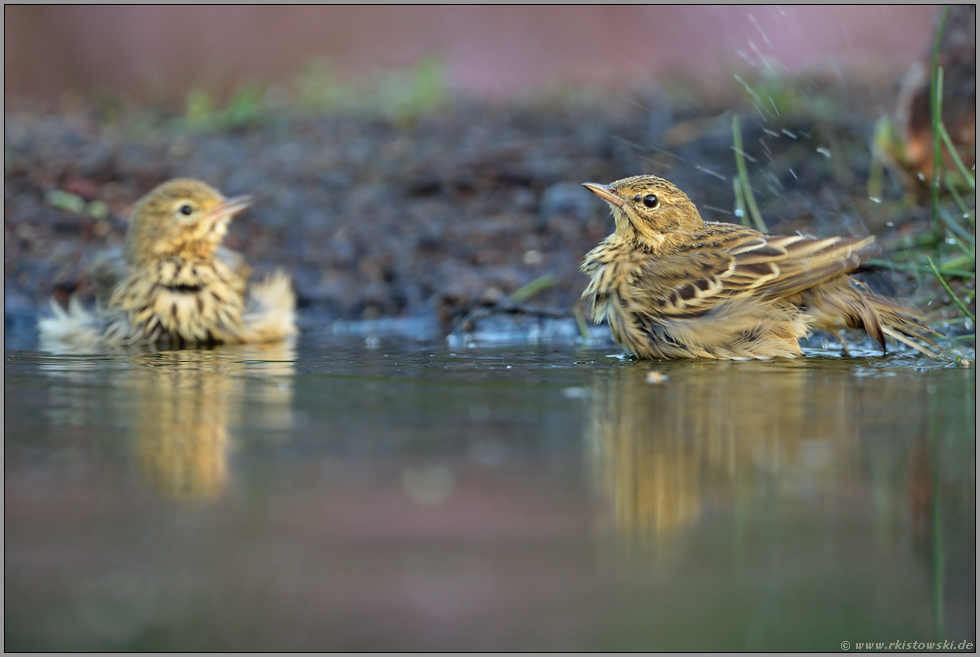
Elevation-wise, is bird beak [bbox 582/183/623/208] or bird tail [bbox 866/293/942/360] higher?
bird beak [bbox 582/183/623/208]

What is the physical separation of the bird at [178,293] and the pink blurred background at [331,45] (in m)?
7.37

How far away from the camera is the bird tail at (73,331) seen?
657 centimetres

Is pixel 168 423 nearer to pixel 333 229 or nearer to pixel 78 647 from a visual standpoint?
pixel 78 647

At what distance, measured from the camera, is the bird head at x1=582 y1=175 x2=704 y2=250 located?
18.5 feet

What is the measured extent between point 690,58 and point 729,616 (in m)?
13.6

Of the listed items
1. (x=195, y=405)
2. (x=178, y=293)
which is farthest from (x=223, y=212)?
(x=195, y=405)

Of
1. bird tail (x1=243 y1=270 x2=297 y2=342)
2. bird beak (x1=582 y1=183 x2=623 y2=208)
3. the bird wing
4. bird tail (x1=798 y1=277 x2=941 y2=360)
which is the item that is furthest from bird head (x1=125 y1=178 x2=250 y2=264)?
bird tail (x1=798 y1=277 x2=941 y2=360)

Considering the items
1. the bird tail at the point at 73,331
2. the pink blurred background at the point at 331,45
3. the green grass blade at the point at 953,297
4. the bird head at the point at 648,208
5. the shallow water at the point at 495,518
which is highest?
the pink blurred background at the point at 331,45

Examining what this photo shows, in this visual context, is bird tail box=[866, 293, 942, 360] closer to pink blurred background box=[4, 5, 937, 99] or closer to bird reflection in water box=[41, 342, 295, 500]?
bird reflection in water box=[41, 342, 295, 500]

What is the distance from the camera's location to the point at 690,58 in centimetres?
1481

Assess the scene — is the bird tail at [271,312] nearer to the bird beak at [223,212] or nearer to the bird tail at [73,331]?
the bird beak at [223,212]

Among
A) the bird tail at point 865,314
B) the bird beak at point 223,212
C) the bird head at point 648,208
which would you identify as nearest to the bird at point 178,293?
the bird beak at point 223,212

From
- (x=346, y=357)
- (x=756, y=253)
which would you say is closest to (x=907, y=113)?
(x=756, y=253)

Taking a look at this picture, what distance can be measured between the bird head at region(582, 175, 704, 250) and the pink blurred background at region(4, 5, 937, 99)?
8547 mm
